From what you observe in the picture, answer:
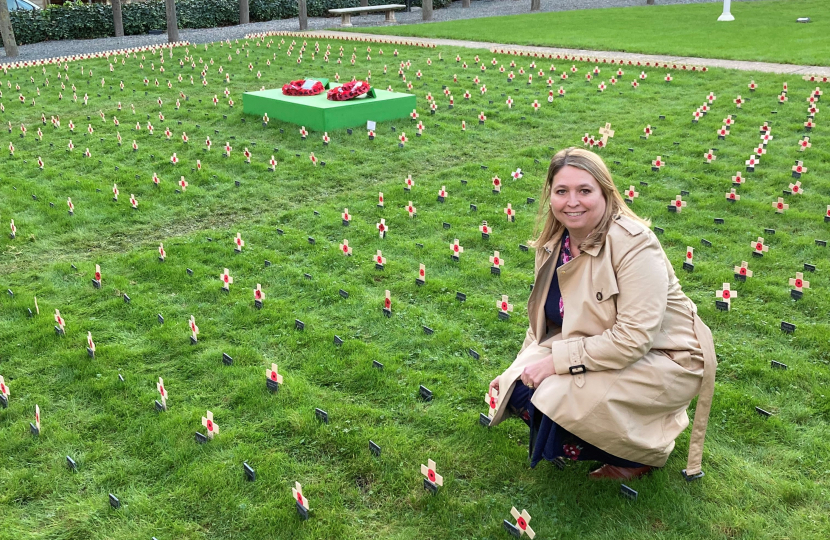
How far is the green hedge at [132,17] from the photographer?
87.9 ft

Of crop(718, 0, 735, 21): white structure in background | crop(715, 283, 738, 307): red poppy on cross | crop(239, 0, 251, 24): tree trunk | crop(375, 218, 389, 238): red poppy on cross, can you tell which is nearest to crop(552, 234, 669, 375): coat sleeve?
crop(715, 283, 738, 307): red poppy on cross

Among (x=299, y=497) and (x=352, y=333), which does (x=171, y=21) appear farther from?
(x=299, y=497)

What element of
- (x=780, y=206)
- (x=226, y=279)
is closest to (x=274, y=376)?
(x=226, y=279)

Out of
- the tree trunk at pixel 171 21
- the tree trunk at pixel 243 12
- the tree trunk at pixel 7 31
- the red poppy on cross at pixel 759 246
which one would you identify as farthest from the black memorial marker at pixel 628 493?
the tree trunk at pixel 243 12

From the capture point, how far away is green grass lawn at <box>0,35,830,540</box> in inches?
150

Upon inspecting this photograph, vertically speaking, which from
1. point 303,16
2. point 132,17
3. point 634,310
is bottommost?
point 634,310

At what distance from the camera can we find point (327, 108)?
11219 mm

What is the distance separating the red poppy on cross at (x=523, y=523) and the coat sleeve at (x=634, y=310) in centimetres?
76

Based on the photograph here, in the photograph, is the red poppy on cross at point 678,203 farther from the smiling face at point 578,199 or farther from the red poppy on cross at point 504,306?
the smiling face at point 578,199

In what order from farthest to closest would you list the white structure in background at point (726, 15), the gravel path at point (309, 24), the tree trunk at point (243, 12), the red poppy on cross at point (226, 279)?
the tree trunk at point (243, 12) → the white structure in background at point (726, 15) → the gravel path at point (309, 24) → the red poppy on cross at point (226, 279)

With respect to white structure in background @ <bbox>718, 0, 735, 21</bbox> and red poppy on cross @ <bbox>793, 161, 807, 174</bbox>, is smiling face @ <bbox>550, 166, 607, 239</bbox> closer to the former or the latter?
red poppy on cross @ <bbox>793, 161, 807, 174</bbox>

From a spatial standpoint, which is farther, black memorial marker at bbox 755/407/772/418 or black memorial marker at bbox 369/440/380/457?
black memorial marker at bbox 755/407/772/418

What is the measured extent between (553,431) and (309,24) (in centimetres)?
2902

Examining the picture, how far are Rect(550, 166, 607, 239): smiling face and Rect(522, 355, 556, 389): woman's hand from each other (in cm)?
68
